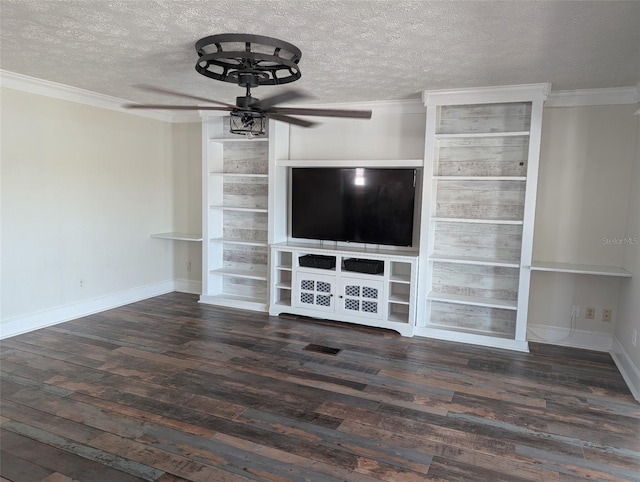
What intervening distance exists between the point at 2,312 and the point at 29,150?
1.54m

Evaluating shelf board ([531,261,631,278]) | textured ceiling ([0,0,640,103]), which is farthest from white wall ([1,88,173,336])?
shelf board ([531,261,631,278])

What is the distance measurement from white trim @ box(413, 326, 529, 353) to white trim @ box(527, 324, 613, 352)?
286 millimetres

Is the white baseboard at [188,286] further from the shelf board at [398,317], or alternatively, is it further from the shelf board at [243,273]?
the shelf board at [398,317]

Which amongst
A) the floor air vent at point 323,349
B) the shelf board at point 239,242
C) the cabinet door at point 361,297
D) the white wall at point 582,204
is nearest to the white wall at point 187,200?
the shelf board at point 239,242

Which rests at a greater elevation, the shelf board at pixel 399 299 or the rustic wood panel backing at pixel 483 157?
the rustic wood panel backing at pixel 483 157

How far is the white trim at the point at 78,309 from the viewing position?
14.1 ft

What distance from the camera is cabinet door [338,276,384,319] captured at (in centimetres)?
A: 464

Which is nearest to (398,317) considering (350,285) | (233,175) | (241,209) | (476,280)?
(350,285)

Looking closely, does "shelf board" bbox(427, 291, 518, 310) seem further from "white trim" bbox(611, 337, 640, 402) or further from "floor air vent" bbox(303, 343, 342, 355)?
"floor air vent" bbox(303, 343, 342, 355)

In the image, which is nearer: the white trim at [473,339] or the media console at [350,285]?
the white trim at [473,339]

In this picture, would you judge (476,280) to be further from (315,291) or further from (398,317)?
(315,291)

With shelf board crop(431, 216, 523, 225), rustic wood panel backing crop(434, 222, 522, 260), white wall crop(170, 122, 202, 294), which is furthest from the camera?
white wall crop(170, 122, 202, 294)

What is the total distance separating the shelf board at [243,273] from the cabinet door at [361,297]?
1.10 m

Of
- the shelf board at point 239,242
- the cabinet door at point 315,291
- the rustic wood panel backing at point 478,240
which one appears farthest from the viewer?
the shelf board at point 239,242
